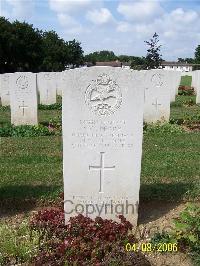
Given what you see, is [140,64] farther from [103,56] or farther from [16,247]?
[103,56]

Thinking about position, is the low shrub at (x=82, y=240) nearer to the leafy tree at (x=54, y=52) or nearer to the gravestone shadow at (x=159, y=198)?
the gravestone shadow at (x=159, y=198)

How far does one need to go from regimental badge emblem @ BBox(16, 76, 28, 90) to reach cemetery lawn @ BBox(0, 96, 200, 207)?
204 centimetres

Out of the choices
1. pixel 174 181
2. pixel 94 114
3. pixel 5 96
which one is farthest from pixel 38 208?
pixel 5 96

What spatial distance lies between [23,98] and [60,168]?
5495mm

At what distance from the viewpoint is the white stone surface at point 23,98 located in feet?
41.3

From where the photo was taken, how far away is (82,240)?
468 cm

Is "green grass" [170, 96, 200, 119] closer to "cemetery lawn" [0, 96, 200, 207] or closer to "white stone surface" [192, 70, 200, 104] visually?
"white stone surface" [192, 70, 200, 104]

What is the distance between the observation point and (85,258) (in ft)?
14.5

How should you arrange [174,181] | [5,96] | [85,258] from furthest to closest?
1. [5,96]
2. [174,181]
3. [85,258]

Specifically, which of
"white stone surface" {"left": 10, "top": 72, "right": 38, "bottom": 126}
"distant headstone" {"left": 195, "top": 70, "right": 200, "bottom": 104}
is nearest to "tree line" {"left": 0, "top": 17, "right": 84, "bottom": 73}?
"distant headstone" {"left": 195, "top": 70, "right": 200, "bottom": 104}

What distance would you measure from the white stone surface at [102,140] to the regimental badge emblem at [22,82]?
25.9ft

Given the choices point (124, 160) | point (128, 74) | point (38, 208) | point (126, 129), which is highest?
point (128, 74)

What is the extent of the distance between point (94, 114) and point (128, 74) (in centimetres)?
59

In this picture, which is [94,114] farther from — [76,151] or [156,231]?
[156,231]
